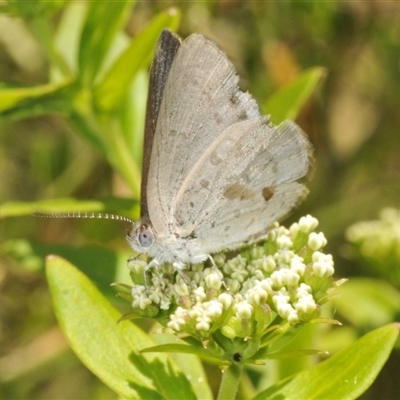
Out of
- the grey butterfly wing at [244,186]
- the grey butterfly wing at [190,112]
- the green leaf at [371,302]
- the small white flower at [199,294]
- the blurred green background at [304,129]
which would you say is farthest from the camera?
the blurred green background at [304,129]

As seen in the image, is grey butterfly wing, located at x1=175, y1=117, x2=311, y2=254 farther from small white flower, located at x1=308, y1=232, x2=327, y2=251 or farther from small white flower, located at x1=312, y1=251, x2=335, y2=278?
small white flower, located at x1=312, y1=251, x2=335, y2=278

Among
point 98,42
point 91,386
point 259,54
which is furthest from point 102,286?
point 259,54

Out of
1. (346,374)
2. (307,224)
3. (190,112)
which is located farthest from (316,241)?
(190,112)

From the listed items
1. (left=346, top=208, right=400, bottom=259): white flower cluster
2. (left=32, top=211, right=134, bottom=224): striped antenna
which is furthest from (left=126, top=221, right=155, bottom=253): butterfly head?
(left=346, top=208, right=400, bottom=259): white flower cluster

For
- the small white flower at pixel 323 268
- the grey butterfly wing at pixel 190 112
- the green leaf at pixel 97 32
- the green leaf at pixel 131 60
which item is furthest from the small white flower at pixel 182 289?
the green leaf at pixel 97 32

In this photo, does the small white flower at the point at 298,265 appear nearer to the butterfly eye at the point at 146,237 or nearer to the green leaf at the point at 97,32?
the butterfly eye at the point at 146,237

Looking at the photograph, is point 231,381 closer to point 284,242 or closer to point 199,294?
point 199,294
